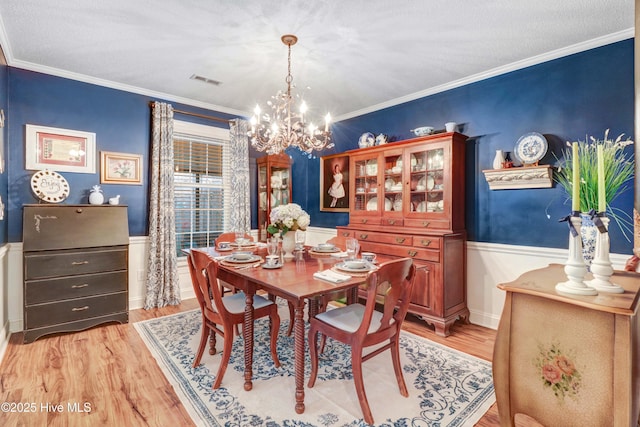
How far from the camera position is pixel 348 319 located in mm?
2062

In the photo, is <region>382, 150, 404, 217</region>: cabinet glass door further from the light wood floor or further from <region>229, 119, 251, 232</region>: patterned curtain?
<region>229, 119, 251, 232</region>: patterned curtain

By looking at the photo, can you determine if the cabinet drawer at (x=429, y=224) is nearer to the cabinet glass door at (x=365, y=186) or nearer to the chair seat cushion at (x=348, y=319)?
the cabinet glass door at (x=365, y=186)

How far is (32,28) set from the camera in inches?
95.9

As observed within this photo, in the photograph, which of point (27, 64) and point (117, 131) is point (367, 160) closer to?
point (117, 131)

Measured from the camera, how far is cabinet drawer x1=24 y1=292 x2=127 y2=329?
2.83 m

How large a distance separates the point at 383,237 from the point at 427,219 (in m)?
0.51

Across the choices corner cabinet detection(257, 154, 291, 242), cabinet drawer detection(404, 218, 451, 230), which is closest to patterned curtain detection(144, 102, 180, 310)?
corner cabinet detection(257, 154, 291, 242)

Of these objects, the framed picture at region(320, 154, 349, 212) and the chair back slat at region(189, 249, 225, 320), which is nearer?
the chair back slat at region(189, 249, 225, 320)

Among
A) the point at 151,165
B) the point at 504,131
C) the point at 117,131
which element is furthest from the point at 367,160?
the point at 117,131

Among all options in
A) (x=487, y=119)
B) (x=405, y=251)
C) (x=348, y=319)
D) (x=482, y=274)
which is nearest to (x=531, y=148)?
(x=487, y=119)

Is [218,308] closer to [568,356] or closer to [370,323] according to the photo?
[370,323]

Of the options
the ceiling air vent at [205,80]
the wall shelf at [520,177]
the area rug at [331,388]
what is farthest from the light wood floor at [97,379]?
the ceiling air vent at [205,80]

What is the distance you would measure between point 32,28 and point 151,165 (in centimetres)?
161

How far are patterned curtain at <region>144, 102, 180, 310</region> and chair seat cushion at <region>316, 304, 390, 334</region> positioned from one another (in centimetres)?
251
